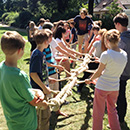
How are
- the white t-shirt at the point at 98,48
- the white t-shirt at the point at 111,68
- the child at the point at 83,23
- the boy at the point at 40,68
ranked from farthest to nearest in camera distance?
1. the child at the point at 83,23
2. the white t-shirt at the point at 98,48
3. the white t-shirt at the point at 111,68
4. the boy at the point at 40,68

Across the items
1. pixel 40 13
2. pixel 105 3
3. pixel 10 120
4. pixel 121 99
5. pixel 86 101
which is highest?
pixel 105 3

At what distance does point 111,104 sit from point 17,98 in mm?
1599

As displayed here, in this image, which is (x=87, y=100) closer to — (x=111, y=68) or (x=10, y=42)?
(x=111, y=68)

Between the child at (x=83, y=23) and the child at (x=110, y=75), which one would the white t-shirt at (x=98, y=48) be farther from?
the child at (x=83, y=23)

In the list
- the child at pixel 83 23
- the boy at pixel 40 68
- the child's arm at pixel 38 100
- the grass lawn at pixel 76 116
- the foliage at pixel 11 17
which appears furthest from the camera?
the foliage at pixel 11 17

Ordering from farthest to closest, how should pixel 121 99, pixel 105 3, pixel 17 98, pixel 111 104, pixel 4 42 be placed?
pixel 105 3 < pixel 121 99 < pixel 111 104 < pixel 17 98 < pixel 4 42

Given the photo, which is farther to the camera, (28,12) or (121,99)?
(28,12)

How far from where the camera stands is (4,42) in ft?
4.88

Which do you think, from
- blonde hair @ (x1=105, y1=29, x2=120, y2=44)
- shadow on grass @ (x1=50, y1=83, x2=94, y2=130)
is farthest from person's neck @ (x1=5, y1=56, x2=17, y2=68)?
shadow on grass @ (x1=50, y1=83, x2=94, y2=130)

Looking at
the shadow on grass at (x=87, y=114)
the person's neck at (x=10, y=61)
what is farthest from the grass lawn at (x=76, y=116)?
the person's neck at (x=10, y=61)

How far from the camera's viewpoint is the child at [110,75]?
2322mm

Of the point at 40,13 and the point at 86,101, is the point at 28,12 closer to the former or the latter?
the point at 40,13

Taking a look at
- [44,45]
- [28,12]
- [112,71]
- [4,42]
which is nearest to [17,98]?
[4,42]

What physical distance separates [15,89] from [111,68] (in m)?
1.39
